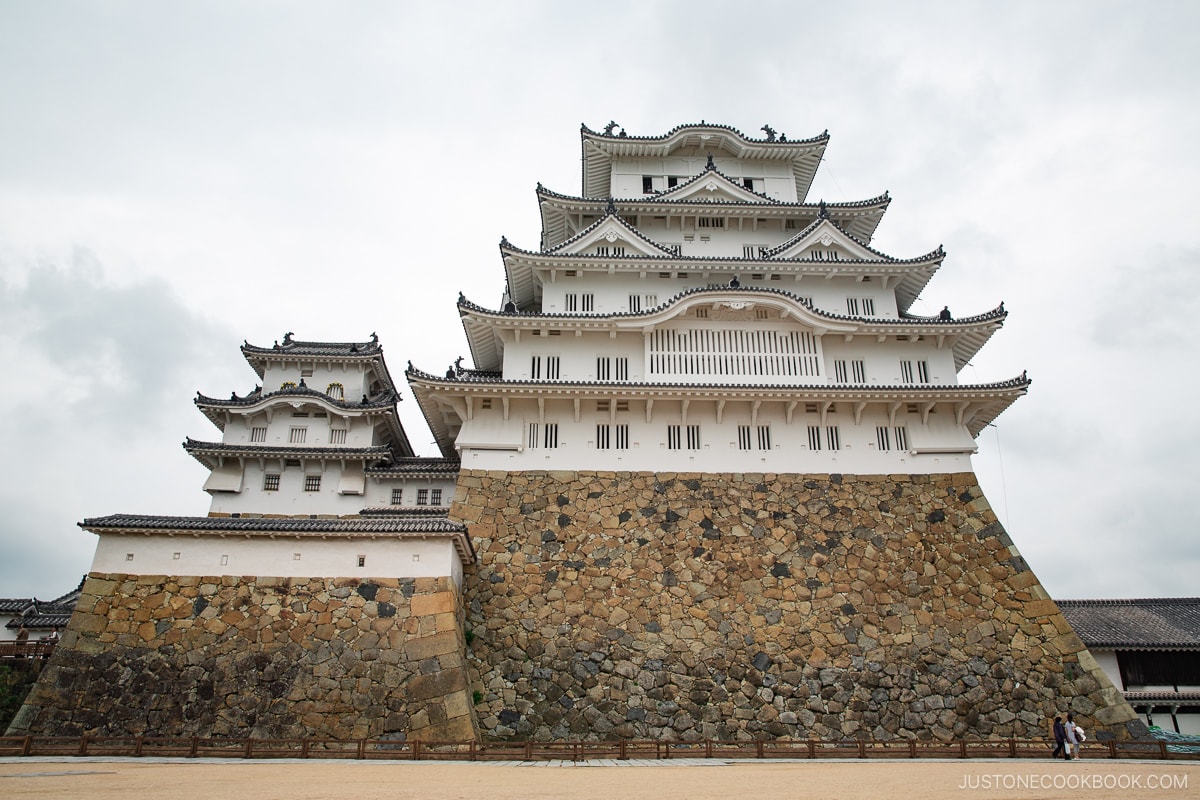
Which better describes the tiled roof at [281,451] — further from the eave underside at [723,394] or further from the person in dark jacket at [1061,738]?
the person in dark jacket at [1061,738]

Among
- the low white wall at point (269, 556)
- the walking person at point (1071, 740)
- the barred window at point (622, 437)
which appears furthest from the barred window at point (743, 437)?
the walking person at point (1071, 740)

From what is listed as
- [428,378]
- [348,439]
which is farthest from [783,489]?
[348,439]

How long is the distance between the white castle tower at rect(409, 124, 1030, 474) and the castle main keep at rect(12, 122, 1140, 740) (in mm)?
85

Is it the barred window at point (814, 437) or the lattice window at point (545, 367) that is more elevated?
the lattice window at point (545, 367)

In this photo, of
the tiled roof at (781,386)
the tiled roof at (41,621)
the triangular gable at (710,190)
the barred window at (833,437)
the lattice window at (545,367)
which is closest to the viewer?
the tiled roof at (781,386)

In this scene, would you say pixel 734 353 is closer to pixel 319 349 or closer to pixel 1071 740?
pixel 1071 740

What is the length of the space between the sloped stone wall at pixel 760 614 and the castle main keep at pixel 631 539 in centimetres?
6

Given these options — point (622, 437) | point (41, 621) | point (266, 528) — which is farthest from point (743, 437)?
point (41, 621)

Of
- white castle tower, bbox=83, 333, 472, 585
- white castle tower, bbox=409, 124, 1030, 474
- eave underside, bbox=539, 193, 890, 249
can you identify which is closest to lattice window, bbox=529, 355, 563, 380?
white castle tower, bbox=409, 124, 1030, 474

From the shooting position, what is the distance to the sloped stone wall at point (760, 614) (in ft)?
53.5

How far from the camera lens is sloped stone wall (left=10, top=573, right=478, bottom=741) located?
46.3 feet

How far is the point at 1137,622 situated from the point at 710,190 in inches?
755

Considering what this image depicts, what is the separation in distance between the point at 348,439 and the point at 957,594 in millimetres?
18751

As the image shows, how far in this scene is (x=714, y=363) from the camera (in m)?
20.6
